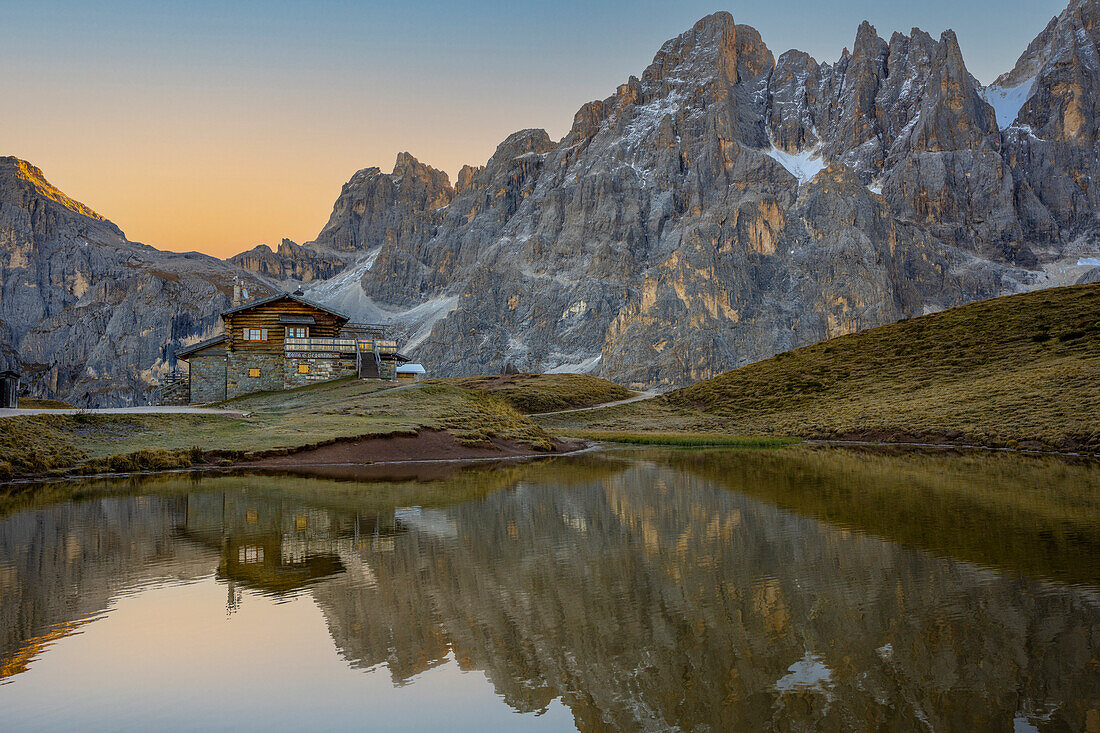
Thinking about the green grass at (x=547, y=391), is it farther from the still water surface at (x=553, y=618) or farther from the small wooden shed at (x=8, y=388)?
the still water surface at (x=553, y=618)

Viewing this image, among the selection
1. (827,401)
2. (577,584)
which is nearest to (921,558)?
(577,584)

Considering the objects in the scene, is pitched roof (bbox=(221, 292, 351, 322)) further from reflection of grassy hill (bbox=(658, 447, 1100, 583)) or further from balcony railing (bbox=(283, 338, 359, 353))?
reflection of grassy hill (bbox=(658, 447, 1100, 583))

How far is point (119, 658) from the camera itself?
830cm

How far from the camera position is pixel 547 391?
94.9 meters

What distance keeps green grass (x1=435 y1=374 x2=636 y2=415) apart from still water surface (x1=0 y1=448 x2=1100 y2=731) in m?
68.4

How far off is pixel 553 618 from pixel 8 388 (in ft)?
195

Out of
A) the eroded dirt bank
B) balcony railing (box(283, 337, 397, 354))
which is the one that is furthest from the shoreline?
balcony railing (box(283, 337, 397, 354))

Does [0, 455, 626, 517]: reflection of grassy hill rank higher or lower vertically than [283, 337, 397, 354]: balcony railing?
lower

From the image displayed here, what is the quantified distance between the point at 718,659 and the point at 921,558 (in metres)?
6.50

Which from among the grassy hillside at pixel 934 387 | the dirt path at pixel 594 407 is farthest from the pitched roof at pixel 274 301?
the dirt path at pixel 594 407

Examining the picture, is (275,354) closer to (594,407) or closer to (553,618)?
(594,407)

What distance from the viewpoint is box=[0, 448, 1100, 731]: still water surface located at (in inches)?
269

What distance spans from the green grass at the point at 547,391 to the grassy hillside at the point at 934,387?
258 inches

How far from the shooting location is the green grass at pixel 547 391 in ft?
293
